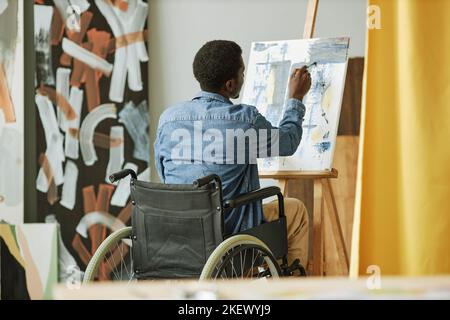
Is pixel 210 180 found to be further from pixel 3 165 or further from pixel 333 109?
pixel 3 165

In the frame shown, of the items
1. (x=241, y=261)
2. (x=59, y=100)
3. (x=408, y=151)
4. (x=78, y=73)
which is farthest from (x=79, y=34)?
(x=408, y=151)

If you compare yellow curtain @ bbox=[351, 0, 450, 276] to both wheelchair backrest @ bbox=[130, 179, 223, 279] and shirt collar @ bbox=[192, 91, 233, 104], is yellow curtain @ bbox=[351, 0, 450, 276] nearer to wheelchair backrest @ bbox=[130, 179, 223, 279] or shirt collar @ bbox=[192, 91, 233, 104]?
wheelchair backrest @ bbox=[130, 179, 223, 279]

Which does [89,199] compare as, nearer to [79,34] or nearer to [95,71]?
[95,71]

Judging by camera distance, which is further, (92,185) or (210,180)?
(92,185)

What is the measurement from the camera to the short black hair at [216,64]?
9.30 feet

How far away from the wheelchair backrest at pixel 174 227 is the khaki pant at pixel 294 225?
1.65 feet

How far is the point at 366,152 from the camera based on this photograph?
1.84m

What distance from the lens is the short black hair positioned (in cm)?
283

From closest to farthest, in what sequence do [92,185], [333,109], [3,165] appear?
[333,109], [3,165], [92,185]

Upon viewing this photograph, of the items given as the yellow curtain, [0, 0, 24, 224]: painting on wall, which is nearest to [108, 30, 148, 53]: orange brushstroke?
[0, 0, 24, 224]: painting on wall

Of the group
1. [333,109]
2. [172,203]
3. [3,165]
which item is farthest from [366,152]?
[3,165]

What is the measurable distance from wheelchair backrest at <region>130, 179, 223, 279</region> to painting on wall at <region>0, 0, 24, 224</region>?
1523 mm

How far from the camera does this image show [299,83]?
3.07 m

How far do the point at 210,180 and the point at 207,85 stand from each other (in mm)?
515
